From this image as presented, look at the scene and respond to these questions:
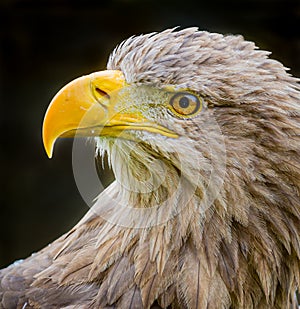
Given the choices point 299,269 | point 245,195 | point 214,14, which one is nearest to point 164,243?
point 245,195

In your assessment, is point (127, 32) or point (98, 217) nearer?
point (98, 217)

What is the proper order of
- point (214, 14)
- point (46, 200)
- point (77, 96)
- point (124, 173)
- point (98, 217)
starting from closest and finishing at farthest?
1. point (77, 96)
2. point (124, 173)
3. point (98, 217)
4. point (214, 14)
5. point (46, 200)

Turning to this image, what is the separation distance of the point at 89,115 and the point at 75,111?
0.05 meters

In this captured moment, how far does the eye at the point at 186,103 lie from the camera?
220cm

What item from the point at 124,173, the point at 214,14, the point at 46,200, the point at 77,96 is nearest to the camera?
the point at 77,96

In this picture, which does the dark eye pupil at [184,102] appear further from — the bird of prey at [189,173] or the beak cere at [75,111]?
the beak cere at [75,111]

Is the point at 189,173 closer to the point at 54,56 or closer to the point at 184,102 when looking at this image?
the point at 184,102

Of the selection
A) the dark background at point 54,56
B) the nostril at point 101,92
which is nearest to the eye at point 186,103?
the nostril at point 101,92

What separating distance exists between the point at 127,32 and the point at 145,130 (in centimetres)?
423

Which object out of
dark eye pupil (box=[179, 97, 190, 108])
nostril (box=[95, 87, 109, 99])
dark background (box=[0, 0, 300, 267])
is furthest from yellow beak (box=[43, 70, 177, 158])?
dark background (box=[0, 0, 300, 267])

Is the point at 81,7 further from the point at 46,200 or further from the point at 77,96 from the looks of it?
the point at 77,96

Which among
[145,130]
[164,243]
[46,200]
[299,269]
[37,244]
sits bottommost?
[37,244]

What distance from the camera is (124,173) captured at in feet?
7.72

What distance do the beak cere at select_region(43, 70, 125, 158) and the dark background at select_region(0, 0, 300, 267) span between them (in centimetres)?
388
